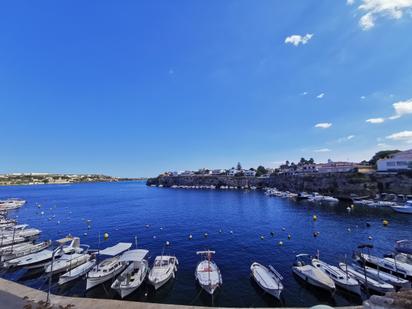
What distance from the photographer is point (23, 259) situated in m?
29.4

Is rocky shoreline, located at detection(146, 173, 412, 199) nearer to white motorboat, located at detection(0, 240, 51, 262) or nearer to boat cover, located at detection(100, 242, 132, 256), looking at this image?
boat cover, located at detection(100, 242, 132, 256)

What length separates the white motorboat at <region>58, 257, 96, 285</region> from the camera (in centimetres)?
2415

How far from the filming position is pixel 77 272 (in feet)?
83.4

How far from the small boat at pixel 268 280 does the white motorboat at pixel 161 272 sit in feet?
31.0

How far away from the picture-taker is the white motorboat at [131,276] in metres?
21.3

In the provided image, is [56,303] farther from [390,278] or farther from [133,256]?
[390,278]

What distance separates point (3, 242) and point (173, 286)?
34606 mm

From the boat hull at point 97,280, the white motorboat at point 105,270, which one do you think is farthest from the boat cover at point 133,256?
the boat hull at point 97,280

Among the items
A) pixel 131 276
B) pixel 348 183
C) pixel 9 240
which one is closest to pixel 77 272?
pixel 131 276

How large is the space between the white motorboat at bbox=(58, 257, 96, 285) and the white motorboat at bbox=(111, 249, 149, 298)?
504cm

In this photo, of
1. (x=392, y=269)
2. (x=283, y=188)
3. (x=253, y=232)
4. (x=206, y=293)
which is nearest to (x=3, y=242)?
(x=206, y=293)

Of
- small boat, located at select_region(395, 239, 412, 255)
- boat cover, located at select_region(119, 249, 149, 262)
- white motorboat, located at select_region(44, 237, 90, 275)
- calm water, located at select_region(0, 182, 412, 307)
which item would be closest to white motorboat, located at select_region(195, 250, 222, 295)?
calm water, located at select_region(0, 182, 412, 307)

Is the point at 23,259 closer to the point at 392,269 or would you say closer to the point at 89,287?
the point at 89,287

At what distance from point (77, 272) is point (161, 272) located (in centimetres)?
955
